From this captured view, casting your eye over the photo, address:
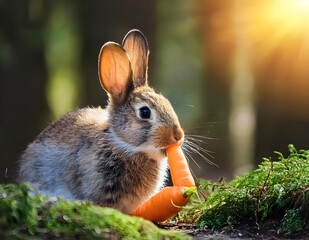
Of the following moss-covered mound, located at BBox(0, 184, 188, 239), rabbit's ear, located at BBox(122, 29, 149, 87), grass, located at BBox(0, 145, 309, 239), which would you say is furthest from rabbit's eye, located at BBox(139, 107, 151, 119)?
moss-covered mound, located at BBox(0, 184, 188, 239)

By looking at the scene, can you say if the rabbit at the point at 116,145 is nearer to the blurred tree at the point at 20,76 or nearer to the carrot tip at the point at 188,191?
the carrot tip at the point at 188,191

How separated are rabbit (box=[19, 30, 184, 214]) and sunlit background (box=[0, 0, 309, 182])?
601 cm

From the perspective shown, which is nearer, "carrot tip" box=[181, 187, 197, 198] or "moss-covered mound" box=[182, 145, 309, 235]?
"moss-covered mound" box=[182, 145, 309, 235]

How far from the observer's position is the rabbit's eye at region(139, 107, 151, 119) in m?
6.44

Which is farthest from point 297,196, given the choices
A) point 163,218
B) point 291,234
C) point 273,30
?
point 273,30

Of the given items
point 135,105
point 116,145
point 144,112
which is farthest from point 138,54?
point 116,145

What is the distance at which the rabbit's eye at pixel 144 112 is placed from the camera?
644 centimetres

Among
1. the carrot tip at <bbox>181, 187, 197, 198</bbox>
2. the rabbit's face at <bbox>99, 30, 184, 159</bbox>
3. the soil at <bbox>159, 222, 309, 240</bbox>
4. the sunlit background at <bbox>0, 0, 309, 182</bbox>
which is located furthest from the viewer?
the sunlit background at <bbox>0, 0, 309, 182</bbox>

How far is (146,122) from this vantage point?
21.0ft

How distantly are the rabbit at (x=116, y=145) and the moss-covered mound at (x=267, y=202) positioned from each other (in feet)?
3.10

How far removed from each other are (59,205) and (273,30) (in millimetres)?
10350

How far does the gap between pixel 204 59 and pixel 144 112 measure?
29.4 ft

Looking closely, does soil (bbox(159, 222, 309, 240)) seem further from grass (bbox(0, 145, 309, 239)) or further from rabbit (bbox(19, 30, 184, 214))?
→ rabbit (bbox(19, 30, 184, 214))

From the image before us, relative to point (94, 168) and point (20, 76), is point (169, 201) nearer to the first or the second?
point (94, 168)
